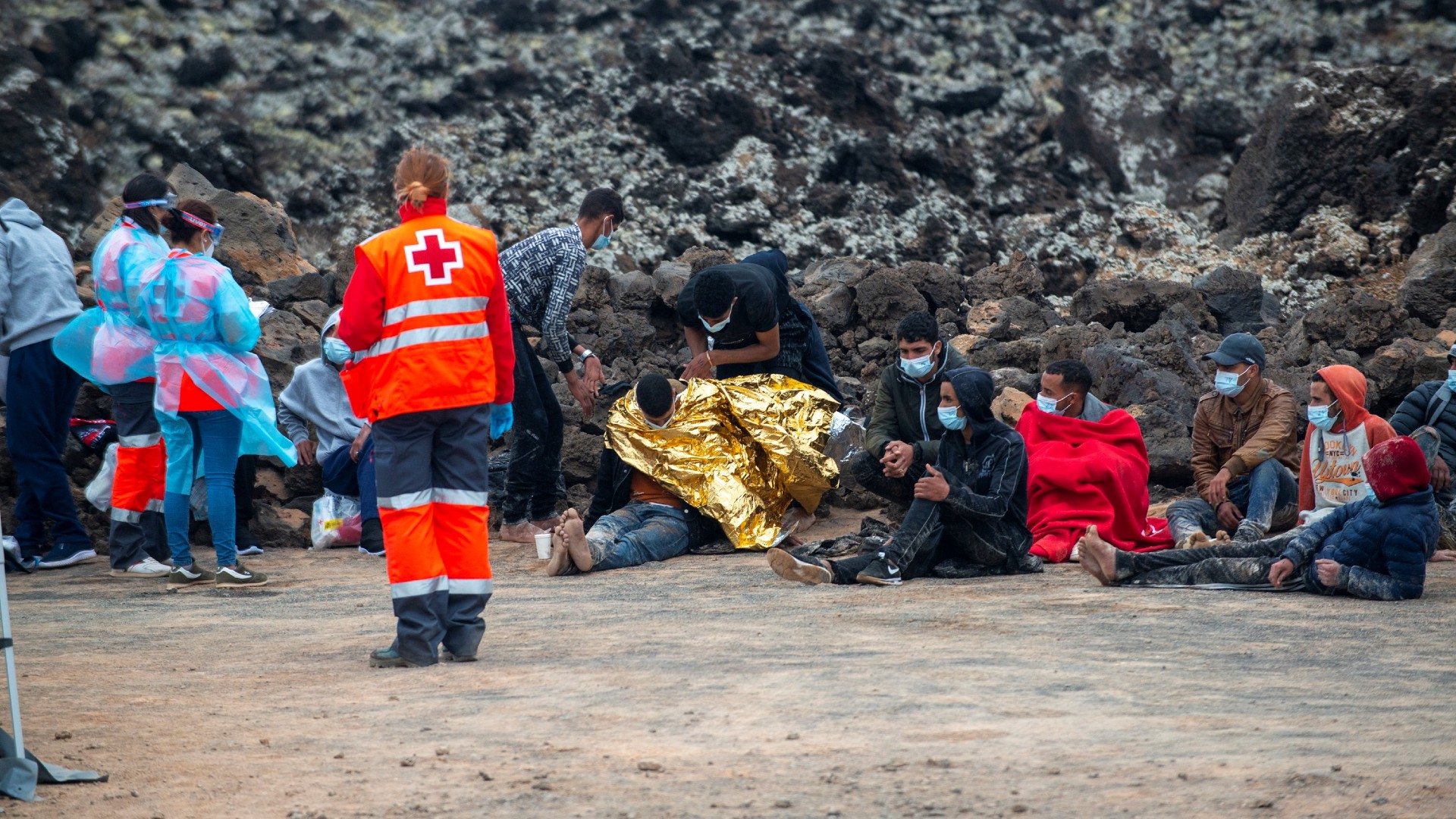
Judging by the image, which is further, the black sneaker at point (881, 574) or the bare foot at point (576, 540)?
the bare foot at point (576, 540)

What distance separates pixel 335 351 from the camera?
8.05 m

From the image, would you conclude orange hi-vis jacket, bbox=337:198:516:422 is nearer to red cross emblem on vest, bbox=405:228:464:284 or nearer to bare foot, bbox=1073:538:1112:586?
red cross emblem on vest, bbox=405:228:464:284

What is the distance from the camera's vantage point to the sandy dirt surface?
118 inches

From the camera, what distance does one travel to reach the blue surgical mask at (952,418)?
635cm

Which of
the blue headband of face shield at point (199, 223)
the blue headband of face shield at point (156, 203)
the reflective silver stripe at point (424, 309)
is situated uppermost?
the blue headband of face shield at point (156, 203)

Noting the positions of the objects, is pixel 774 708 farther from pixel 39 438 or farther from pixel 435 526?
pixel 39 438

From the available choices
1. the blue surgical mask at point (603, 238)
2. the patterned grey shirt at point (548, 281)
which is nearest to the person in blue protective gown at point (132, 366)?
the patterned grey shirt at point (548, 281)

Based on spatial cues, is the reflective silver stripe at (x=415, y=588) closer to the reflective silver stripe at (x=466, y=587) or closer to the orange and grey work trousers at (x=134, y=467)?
the reflective silver stripe at (x=466, y=587)

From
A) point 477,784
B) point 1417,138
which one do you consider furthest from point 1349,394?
point 1417,138

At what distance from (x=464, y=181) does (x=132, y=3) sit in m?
5.23

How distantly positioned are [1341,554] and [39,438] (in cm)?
628

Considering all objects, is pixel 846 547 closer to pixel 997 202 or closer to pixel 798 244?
pixel 798 244

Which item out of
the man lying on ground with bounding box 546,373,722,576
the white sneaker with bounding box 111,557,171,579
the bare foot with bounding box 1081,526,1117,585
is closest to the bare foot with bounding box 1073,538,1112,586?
the bare foot with bounding box 1081,526,1117,585

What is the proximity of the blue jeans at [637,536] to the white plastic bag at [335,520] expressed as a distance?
1.93 m
